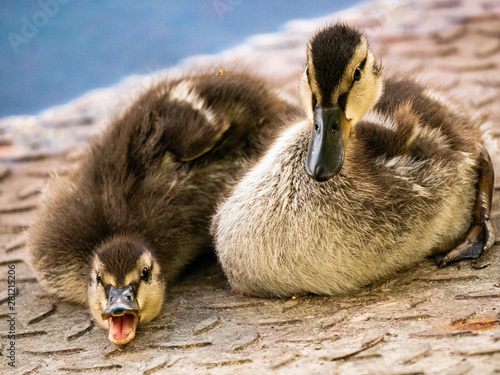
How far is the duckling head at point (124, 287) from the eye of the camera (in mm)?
1919

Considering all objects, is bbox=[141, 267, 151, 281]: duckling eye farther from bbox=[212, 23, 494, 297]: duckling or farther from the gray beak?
bbox=[212, 23, 494, 297]: duckling

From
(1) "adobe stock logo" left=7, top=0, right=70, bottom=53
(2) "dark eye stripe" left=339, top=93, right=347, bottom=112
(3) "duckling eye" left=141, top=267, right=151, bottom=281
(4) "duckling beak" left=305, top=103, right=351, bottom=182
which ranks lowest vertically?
(3) "duckling eye" left=141, top=267, right=151, bottom=281

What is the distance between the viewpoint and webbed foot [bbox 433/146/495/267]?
2.12 metres

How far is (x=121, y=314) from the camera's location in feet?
6.16

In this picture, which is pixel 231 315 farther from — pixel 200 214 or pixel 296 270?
pixel 200 214

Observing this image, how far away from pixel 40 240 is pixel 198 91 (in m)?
0.79

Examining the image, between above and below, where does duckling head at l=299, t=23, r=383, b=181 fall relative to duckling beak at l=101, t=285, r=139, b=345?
above

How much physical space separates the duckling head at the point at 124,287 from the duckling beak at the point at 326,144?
2.04ft

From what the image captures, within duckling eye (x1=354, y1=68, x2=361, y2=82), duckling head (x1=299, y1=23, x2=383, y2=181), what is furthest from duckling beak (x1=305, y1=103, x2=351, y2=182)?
duckling eye (x1=354, y1=68, x2=361, y2=82)

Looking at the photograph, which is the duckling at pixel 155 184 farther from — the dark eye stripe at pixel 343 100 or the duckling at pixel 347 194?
the dark eye stripe at pixel 343 100

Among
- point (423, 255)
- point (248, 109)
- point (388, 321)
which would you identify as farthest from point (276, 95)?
point (388, 321)

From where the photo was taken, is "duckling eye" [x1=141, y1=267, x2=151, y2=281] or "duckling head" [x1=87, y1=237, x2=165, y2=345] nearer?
"duckling head" [x1=87, y1=237, x2=165, y2=345]

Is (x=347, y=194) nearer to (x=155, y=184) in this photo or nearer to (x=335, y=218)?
(x=335, y=218)
